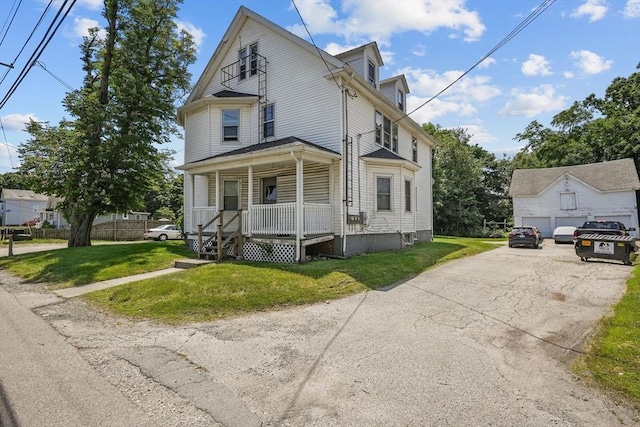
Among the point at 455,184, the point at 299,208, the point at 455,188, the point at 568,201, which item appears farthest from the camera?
the point at 455,184

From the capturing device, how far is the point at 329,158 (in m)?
12.9

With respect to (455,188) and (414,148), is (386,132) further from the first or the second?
(455,188)

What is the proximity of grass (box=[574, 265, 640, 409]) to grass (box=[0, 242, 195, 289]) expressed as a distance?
11.7 m

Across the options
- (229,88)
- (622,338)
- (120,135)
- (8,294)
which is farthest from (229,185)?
(622,338)

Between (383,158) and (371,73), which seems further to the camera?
(371,73)

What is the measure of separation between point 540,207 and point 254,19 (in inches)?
1193

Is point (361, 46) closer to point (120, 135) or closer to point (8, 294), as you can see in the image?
point (120, 135)

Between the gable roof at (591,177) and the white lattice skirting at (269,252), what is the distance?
1174 inches

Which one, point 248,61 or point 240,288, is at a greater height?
point 248,61

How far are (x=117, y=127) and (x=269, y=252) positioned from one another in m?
12.7

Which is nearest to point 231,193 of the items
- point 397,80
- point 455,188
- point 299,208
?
point 299,208

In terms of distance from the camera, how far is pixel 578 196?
3106cm

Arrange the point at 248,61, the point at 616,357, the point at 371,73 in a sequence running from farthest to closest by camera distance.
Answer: the point at 371,73, the point at 248,61, the point at 616,357

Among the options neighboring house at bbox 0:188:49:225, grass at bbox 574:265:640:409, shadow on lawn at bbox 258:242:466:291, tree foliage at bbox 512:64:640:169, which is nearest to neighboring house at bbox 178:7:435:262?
shadow on lawn at bbox 258:242:466:291
